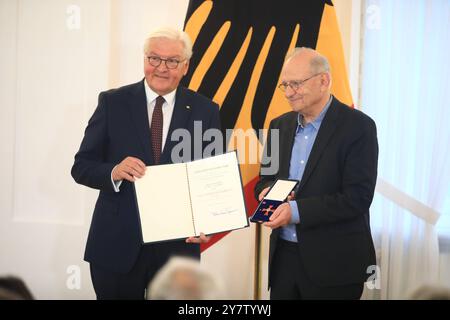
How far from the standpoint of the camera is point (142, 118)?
2.26 m

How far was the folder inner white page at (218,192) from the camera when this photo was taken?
7.16 ft

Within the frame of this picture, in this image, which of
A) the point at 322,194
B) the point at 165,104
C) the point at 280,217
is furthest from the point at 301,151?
the point at 165,104

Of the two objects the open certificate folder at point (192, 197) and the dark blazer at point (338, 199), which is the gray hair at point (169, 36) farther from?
the dark blazer at point (338, 199)

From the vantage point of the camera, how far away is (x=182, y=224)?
2209mm

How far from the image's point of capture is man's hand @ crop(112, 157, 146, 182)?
6.99ft

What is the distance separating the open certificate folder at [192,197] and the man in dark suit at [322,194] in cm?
20

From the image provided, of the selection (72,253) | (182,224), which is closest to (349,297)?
(182,224)

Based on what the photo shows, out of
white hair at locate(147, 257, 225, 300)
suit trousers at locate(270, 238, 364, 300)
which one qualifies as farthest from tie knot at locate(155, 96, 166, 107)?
white hair at locate(147, 257, 225, 300)

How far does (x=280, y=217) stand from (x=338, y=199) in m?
0.27

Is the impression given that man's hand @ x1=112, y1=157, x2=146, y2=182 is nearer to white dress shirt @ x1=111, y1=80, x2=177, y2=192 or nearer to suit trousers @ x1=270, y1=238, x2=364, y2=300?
white dress shirt @ x1=111, y1=80, x2=177, y2=192

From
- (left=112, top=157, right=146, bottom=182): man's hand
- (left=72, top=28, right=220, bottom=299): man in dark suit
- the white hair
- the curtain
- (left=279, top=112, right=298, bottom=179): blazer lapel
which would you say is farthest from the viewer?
the curtain

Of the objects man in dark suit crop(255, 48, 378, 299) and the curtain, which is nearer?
man in dark suit crop(255, 48, 378, 299)

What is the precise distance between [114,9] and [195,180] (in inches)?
66.3

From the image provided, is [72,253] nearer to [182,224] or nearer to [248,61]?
[182,224]
